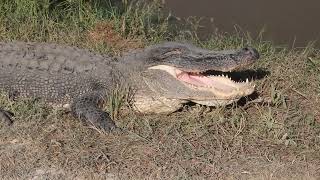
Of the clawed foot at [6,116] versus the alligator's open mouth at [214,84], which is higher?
the alligator's open mouth at [214,84]

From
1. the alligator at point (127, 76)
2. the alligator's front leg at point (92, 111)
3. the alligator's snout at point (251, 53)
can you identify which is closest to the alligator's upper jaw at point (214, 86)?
the alligator at point (127, 76)

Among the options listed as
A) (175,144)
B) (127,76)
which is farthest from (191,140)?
(127,76)

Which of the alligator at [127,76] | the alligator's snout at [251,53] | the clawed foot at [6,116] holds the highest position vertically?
the alligator's snout at [251,53]

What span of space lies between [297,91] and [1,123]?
2588 millimetres

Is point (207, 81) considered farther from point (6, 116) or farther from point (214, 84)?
point (6, 116)

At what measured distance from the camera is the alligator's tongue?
4.47 meters

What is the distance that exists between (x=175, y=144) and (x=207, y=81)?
74cm

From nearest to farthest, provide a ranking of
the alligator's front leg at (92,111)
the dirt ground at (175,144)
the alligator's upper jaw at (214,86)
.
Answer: the dirt ground at (175,144)
the alligator's front leg at (92,111)
the alligator's upper jaw at (214,86)

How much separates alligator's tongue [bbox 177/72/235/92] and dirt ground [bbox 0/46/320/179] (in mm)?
185

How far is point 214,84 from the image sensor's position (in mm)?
4520

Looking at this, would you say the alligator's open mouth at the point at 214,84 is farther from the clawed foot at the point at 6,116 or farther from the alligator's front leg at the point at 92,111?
the clawed foot at the point at 6,116

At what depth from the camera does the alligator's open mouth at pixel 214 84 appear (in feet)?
14.5

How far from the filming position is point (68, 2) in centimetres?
659

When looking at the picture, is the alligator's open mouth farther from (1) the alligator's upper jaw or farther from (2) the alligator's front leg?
(2) the alligator's front leg
